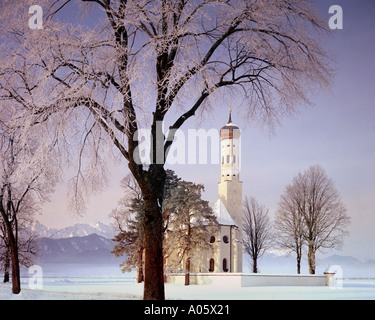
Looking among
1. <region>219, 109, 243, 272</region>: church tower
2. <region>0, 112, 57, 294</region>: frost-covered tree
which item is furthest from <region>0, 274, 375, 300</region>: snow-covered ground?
<region>219, 109, 243, 272</region>: church tower

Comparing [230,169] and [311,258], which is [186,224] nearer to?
[311,258]

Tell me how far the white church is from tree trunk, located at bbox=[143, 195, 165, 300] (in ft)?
74.0

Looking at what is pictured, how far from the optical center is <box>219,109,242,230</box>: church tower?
50531mm

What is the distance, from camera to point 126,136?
11.2 m

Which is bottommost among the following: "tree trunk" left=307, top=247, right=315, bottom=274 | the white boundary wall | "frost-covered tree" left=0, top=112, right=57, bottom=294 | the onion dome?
the white boundary wall

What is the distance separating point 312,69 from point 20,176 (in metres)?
7.49

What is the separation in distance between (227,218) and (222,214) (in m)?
0.77

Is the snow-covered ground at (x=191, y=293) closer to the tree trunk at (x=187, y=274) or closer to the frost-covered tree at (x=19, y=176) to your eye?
the frost-covered tree at (x=19, y=176)

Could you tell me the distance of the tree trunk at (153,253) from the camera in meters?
11.0

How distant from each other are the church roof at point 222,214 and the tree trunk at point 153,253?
3413 centimetres

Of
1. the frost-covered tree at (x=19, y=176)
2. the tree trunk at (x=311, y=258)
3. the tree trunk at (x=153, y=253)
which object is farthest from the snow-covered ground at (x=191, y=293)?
the tree trunk at (x=311, y=258)

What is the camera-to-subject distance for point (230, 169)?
53438 millimetres

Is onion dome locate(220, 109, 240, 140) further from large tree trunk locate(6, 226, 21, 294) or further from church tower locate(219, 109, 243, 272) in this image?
large tree trunk locate(6, 226, 21, 294)
